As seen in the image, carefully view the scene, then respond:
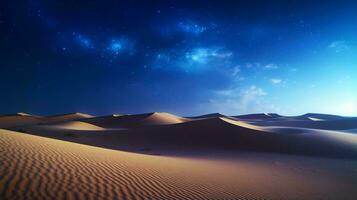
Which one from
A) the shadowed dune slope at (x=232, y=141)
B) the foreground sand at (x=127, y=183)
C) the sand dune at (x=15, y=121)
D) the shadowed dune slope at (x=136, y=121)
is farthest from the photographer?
the shadowed dune slope at (x=136, y=121)

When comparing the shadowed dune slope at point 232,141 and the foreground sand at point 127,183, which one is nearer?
the foreground sand at point 127,183

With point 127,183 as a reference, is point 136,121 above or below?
above

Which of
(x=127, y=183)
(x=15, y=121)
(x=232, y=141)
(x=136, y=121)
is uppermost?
(x=15, y=121)

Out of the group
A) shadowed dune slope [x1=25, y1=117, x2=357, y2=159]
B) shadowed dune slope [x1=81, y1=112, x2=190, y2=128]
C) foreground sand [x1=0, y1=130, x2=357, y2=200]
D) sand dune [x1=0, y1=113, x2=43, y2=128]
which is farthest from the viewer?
shadowed dune slope [x1=81, y1=112, x2=190, y2=128]

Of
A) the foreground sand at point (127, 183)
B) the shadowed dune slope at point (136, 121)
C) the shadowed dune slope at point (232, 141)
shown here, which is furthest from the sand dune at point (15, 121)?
the foreground sand at point (127, 183)

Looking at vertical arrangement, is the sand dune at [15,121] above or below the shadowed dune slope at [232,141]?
above

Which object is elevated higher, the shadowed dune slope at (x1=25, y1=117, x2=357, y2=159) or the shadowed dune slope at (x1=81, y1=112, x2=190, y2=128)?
the shadowed dune slope at (x1=81, y1=112, x2=190, y2=128)

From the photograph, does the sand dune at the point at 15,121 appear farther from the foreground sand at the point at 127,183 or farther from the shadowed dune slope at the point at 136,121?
the foreground sand at the point at 127,183

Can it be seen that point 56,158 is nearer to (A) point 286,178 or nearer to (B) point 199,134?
(A) point 286,178

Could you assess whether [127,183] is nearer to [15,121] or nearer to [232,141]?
[232,141]

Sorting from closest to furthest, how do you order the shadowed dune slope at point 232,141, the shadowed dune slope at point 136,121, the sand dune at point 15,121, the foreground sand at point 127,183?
the foreground sand at point 127,183 → the shadowed dune slope at point 232,141 → the sand dune at point 15,121 → the shadowed dune slope at point 136,121

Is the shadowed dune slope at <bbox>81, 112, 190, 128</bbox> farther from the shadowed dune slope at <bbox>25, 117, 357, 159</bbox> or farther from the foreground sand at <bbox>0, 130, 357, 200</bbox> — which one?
the foreground sand at <bbox>0, 130, 357, 200</bbox>

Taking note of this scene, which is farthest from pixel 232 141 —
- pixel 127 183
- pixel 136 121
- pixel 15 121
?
pixel 15 121

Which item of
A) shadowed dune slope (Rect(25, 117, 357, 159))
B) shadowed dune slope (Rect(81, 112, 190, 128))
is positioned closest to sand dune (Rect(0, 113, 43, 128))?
shadowed dune slope (Rect(81, 112, 190, 128))
